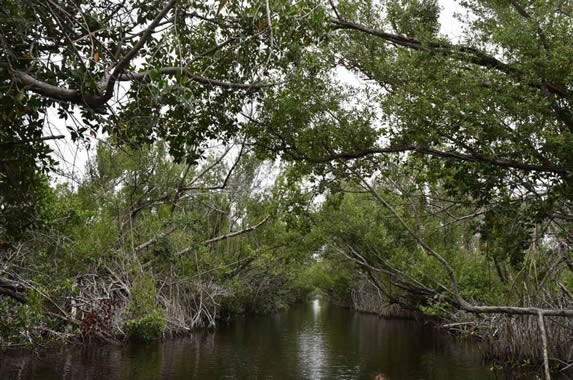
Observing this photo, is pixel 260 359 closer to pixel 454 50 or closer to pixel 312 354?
pixel 312 354

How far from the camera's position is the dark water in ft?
41.1

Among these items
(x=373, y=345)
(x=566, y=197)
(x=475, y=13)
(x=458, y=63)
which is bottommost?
(x=373, y=345)

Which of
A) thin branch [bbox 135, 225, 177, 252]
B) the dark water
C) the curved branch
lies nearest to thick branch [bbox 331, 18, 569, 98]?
the curved branch

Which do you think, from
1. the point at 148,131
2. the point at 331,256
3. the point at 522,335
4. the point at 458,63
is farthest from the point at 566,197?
the point at 331,256

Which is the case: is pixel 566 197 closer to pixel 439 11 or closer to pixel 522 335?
pixel 439 11

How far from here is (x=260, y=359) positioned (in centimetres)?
1622

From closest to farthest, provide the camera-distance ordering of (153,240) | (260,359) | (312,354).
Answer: (260,359)
(312,354)
(153,240)

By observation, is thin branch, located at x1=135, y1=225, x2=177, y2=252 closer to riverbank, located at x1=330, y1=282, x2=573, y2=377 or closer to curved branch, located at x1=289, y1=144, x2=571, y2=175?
riverbank, located at x1=330, y1=282, x2=573, y2=377

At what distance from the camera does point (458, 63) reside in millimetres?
7953

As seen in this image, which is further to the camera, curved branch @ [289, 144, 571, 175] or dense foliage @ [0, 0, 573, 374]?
curved branch @ [289, 144, 571, 175]

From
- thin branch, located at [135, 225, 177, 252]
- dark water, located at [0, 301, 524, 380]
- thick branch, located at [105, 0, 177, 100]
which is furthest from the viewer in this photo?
thin branch, located at [135, 225, 177, 252]

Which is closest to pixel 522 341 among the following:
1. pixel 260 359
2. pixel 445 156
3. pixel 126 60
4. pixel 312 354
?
pixel 445 156

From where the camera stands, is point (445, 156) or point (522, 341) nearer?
point (445, 156)

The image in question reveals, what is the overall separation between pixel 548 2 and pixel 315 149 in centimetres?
410
